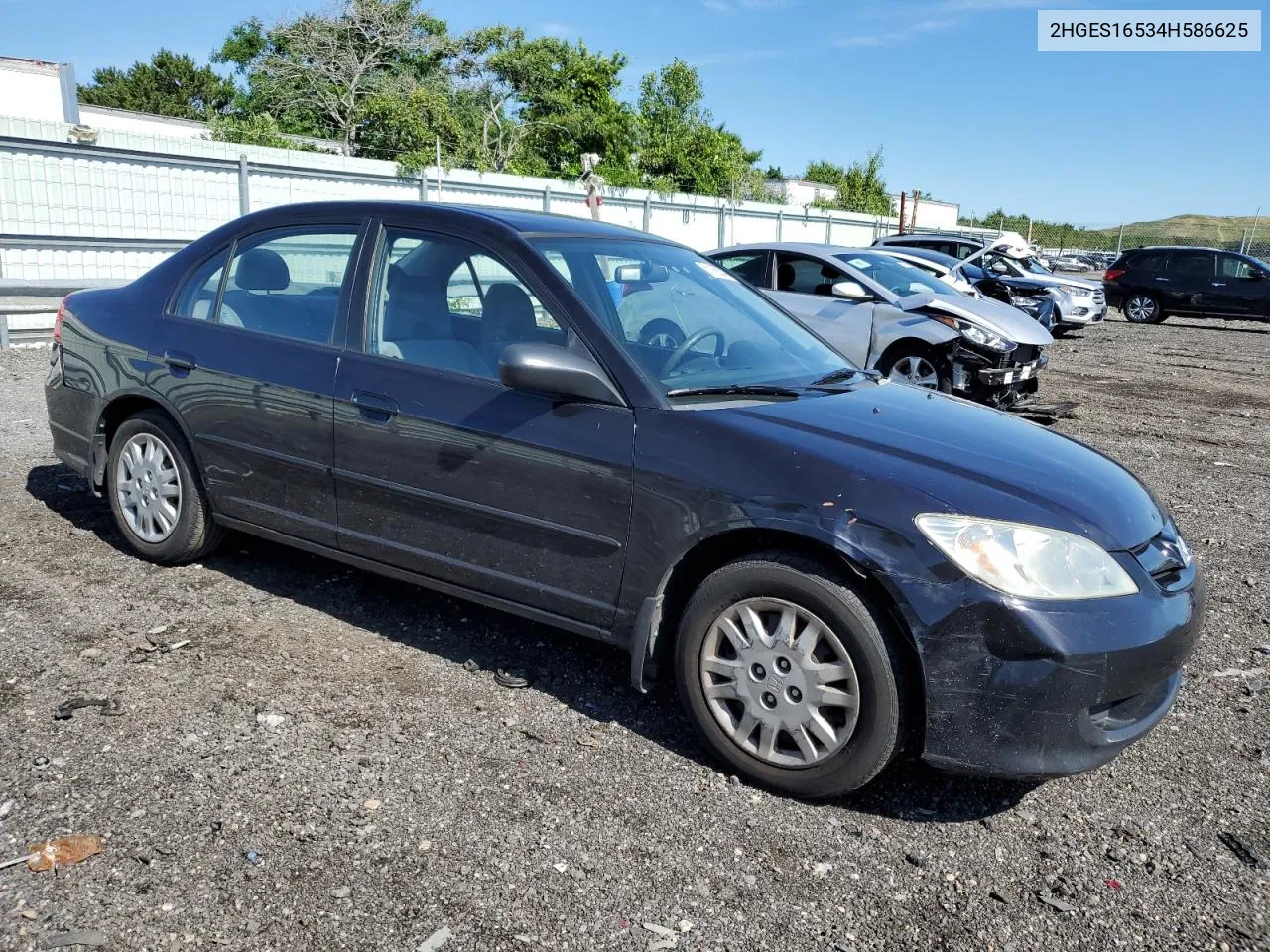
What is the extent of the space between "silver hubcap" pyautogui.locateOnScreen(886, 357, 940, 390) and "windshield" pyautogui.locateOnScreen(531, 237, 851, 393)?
5.91 meters

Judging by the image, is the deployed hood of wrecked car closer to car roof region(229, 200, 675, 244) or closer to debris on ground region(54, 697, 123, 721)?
car roof region(229, 200, 675, 244)

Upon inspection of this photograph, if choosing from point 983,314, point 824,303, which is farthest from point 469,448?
point 983,314

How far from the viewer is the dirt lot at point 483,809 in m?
2.59

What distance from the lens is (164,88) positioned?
61.6 metres

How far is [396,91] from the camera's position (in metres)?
35.7

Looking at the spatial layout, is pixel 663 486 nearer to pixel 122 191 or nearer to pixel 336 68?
pixel 122 191

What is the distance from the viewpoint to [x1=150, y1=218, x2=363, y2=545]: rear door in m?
4.12

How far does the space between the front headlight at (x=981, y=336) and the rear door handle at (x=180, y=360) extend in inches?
291

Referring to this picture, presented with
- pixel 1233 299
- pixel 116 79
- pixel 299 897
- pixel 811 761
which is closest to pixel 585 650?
pixel 811 761

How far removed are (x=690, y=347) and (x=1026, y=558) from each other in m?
1.44

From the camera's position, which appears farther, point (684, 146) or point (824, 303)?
point (684, 146)

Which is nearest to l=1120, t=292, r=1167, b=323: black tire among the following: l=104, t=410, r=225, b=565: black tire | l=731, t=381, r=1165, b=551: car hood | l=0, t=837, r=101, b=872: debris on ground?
l=731, t=381, r=1165, b=551: car hood

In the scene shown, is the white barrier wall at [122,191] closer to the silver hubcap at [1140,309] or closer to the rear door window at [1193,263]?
the silver hubcap at [1140,309]

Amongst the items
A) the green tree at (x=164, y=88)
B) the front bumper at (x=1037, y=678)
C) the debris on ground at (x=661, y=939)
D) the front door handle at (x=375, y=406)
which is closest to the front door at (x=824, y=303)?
the front door handle at (x=375, y=406)
